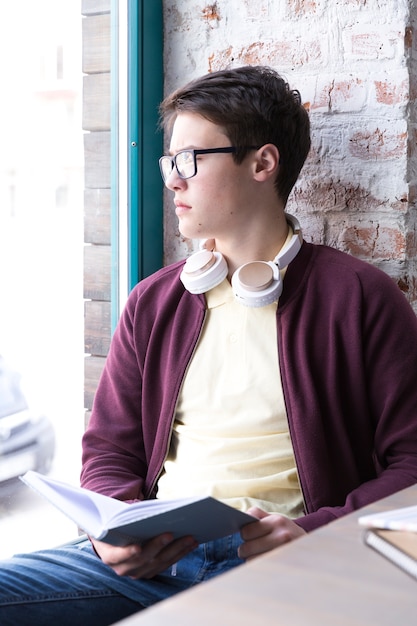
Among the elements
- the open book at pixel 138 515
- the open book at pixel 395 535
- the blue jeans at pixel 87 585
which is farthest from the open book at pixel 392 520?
the blue jeans at pixel 87 585

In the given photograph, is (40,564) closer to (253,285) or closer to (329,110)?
(253,285)

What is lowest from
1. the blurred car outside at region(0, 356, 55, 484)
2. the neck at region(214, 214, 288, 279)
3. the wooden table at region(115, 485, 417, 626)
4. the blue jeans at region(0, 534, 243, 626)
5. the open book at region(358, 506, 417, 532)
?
the blue jeans at region(0, 534, 243, 626)

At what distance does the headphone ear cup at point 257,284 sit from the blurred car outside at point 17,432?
0.67 meters

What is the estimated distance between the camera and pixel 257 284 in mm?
1660

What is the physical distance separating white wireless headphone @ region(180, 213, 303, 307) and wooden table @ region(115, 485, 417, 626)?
82 cm

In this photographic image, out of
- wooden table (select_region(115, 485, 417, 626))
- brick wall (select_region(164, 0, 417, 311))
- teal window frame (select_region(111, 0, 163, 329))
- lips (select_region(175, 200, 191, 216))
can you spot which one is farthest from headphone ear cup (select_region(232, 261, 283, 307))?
wooden table (select_region(115, 485, 417, 626))

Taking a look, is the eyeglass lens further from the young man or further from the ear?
the ear

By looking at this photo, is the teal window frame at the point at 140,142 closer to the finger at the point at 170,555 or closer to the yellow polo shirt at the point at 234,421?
the yellow polo shirt at the point at 234,421

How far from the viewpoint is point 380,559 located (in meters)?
0.85

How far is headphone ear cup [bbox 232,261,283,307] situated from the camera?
64.9 inches

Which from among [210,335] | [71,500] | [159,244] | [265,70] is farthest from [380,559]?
[159,244]

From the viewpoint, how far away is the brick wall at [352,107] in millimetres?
1853

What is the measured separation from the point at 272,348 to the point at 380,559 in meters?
0.86

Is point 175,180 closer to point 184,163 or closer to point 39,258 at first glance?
point 184,163
